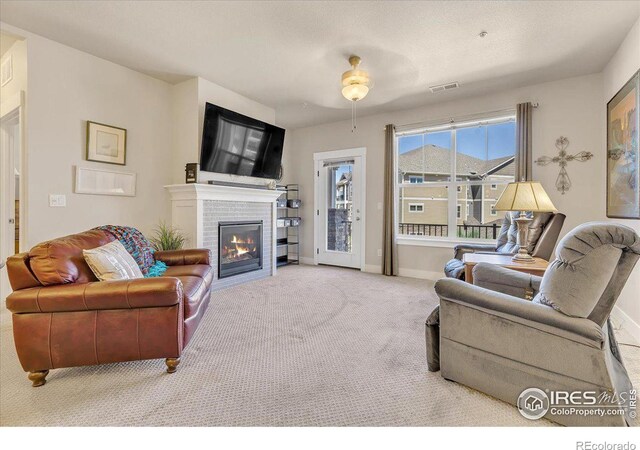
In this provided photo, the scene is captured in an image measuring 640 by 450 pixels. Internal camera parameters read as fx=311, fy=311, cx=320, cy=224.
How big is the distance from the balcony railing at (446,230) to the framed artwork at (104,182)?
12.5ft

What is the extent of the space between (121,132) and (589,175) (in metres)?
5.39

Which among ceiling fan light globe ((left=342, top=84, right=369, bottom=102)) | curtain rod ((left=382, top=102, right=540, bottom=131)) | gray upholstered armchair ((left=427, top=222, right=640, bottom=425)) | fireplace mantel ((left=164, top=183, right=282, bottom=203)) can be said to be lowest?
gray upholstered armchair ((left=427, top=222, right=640, bottom=425))

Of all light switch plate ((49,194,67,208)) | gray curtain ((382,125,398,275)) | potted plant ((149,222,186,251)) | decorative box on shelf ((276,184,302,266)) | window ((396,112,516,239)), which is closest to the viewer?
light switch plate ((49,194,67,208))

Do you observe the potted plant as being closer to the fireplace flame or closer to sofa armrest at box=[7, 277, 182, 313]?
the fireplace flame

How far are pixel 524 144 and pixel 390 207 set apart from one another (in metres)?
1.86

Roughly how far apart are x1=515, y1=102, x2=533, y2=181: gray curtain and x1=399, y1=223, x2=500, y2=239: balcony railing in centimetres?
78

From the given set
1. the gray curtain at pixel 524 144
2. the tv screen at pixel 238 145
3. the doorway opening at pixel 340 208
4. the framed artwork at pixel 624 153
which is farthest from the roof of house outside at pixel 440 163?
the tv screen at pixel 238 145

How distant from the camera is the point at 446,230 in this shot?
4.62m

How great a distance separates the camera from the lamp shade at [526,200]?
2.45m

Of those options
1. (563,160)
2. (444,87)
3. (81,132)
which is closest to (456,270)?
(563,160)

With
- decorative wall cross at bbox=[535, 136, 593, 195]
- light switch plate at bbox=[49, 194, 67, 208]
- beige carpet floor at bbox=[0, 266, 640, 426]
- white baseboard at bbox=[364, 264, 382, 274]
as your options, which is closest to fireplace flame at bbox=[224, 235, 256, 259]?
beige carpet floor at bbox=[0, 266, 640, 426]

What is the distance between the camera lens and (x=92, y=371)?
6.32ft

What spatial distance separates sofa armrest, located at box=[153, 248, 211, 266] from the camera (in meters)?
2.99
